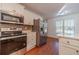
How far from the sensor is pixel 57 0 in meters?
0.77

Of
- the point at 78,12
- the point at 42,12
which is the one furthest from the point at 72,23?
the point at 42,12

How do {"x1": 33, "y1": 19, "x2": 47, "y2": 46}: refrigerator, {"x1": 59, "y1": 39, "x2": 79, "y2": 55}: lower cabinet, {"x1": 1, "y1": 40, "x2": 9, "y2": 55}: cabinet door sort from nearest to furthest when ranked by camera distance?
{"x1": 59, "y1": 39, "x2": 79, "y2": 55}: lower cabinet
{"x1": 1, "y1": 40, "x2": 9, "y2": 55}: cabinet door
{"x1": 33, "y1": 19, "x2": 47, "y2": 46}: refrigerator

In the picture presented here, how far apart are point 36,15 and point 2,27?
2.81ft

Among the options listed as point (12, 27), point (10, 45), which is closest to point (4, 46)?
point (10, 45)

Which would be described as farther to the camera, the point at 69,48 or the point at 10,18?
the point at 10,18

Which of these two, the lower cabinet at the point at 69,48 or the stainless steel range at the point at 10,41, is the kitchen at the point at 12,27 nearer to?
the stainless steel range at the point at 10,41

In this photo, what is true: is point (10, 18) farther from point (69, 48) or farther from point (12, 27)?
point (69, 48)

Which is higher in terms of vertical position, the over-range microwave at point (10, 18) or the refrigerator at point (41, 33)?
the over-range microwave at point (10, 18)

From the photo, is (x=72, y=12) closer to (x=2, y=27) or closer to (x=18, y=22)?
(x=18, y=22)

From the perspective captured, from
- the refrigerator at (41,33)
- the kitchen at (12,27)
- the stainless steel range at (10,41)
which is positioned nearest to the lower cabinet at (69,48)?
the kitchen at (12,27)

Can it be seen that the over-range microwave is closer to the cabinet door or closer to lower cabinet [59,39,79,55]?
the cabinet door

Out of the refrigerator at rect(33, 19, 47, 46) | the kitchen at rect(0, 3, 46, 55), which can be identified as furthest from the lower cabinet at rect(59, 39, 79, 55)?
the refrigerator at rect(33, 19, 47, 46)

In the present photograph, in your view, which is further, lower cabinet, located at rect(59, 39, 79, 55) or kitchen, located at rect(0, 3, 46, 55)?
kitchen, located at rect(0, 3, 46, 55)

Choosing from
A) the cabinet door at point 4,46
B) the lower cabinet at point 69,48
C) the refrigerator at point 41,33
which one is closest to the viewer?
the lower cabinet at point 69,48
